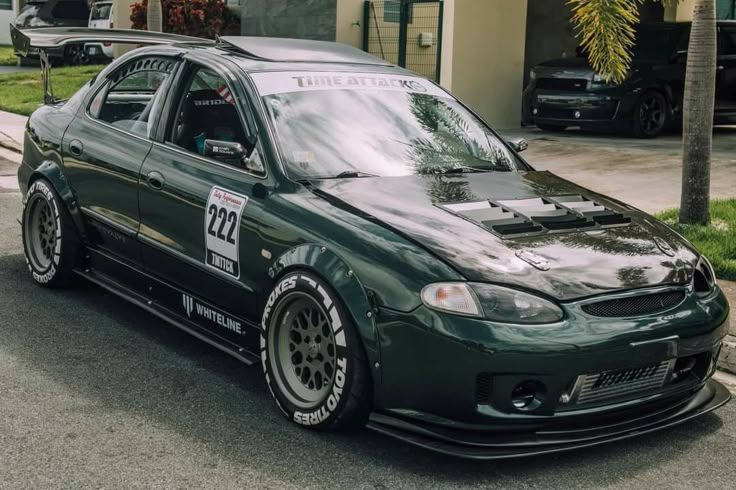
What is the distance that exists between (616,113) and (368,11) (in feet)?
16.0

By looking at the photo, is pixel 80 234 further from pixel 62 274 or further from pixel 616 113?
pixel 616 113

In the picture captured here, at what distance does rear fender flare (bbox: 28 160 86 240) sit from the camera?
6293mm

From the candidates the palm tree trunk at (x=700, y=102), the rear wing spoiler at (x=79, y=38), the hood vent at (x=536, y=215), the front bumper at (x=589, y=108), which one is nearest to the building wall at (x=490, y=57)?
the front bumper at (x=589, y=108)

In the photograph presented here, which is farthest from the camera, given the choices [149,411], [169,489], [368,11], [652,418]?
[368,11]

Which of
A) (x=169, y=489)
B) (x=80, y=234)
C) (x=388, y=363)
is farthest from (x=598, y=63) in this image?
(x=169, y=489)

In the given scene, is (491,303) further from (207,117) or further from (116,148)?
(116,148)

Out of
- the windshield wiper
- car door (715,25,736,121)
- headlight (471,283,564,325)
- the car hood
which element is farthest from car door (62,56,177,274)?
car door (715,25,736,121)

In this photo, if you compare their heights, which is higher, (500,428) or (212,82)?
(212,82)

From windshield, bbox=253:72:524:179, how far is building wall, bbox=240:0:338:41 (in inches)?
475

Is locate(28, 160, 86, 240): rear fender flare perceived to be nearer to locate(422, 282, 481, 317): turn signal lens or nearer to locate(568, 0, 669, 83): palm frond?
locate(422, 282, 481, 317): turn signal lens

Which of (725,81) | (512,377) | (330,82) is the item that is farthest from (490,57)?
(512,377)

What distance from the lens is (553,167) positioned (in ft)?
40.8

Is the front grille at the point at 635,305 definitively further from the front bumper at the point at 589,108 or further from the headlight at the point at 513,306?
the front bumper at the point at 589,108

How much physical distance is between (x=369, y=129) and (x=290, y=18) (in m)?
14.1
